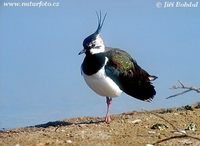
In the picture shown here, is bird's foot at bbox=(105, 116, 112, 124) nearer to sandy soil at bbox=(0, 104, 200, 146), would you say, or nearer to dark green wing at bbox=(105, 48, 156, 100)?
sandy soil at bbox=(0, 104, 200, 146)

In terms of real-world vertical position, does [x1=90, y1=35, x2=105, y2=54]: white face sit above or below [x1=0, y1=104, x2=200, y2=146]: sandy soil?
above

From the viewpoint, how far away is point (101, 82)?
742 cm

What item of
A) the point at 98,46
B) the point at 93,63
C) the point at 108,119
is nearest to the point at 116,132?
the point at 108,119

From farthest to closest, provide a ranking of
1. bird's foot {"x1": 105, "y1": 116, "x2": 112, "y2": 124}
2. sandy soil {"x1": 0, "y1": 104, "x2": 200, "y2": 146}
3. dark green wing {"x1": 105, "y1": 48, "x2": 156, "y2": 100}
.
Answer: bird's foot {"x1": 105, "y1": 116, "x2": 112, "y2": 124} < dark green wing {"x1": 105, "y1": 48, "x2": 156, "y2": 100} < sandy soil {"x1": 0, "y1": 104, "x2": 200, "y2": 146}

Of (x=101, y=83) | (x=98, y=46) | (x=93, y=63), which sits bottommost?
(x=101, y=83)

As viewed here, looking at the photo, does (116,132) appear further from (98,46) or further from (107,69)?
(98,46)

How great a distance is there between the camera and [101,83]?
7422 millimetres

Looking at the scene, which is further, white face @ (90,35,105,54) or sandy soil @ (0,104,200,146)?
white face @ (90,35,105,54)

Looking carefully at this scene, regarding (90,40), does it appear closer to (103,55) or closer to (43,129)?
(103,55)

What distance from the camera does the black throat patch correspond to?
24.5ft

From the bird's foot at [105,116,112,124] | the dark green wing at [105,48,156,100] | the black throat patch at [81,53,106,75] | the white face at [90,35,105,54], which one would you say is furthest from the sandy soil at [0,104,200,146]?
the white face at [90,35,105,54]

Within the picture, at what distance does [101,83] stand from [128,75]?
0.55 m

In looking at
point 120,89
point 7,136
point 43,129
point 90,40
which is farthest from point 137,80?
point 7,136

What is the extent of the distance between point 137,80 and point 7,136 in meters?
2.10
